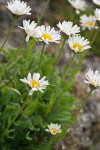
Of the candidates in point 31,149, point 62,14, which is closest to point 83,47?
point 31,149

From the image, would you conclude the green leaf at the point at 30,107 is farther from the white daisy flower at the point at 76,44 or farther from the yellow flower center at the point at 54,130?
the white daisy flower at the point at 76,44

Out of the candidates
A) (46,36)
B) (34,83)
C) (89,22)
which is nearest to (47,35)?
(46,36)

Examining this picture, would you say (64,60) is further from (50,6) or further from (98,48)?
(50,6)

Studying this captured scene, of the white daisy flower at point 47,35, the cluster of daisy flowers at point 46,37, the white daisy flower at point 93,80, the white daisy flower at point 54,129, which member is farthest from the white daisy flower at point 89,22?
the white daisy flower at point 54,129

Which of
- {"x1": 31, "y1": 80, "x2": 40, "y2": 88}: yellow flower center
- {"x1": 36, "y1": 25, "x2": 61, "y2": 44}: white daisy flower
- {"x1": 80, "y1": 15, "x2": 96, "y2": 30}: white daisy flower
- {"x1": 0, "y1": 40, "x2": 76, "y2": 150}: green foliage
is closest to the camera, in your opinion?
{"x1": 31, "y1": 80, "x2": 40, "y2": 88}: yellow flower center

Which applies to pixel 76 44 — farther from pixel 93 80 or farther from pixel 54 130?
pixel 54 130

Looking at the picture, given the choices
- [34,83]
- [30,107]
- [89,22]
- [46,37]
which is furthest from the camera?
[89,22]

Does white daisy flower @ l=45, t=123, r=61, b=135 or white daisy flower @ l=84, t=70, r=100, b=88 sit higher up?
white daisy flower @ l=84, t=70, r=100, b=88

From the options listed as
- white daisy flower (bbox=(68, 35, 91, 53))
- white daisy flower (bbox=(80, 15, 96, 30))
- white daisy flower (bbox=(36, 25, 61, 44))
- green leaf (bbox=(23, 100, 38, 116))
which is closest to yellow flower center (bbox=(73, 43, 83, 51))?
white daisy flower (bbox=(68, 35, 91, 53))

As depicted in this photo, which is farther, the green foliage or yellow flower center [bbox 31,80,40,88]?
the green foliage

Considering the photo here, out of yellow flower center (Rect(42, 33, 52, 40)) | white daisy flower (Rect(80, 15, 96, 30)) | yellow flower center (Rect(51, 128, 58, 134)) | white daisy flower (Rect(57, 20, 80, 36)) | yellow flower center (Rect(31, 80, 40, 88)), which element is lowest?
yellow flower center (Rect(51, 128, 58, 134))

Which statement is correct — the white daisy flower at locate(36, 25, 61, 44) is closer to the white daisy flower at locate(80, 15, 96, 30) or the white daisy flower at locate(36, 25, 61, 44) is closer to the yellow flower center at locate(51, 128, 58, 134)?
the yellow flower center at locate(51, 128, 58, 134)
